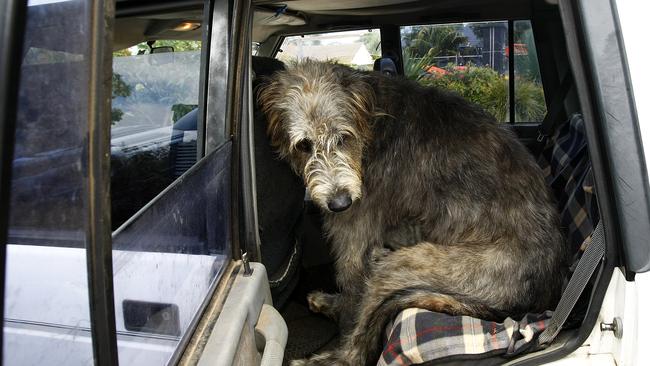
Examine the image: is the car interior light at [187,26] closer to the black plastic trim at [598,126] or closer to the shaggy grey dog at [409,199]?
the shaggy grey dog at [409,199]

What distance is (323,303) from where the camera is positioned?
3.05 metres

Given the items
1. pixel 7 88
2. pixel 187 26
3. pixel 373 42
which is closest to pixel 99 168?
pixel 7 88

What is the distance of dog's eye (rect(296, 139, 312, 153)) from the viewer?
9.05ft

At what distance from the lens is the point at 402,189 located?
262cm

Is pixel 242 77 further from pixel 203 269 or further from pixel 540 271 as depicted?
pixel 540 271

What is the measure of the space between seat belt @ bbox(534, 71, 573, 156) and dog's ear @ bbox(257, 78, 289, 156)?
1.79 m

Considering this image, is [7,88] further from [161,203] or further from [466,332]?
[466,332]

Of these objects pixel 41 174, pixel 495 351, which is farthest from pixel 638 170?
pixel 41 174

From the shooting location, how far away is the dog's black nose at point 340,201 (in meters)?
2.59

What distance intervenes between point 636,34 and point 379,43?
3.19 m

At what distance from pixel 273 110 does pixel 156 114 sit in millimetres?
722

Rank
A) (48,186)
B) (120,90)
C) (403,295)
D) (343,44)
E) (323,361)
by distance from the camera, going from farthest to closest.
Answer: (343,44), (323,361), (403,295), (120,90), (48,186)

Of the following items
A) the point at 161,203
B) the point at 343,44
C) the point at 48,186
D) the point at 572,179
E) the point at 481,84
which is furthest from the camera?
the point at 481,84

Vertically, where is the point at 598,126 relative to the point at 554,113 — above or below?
below
